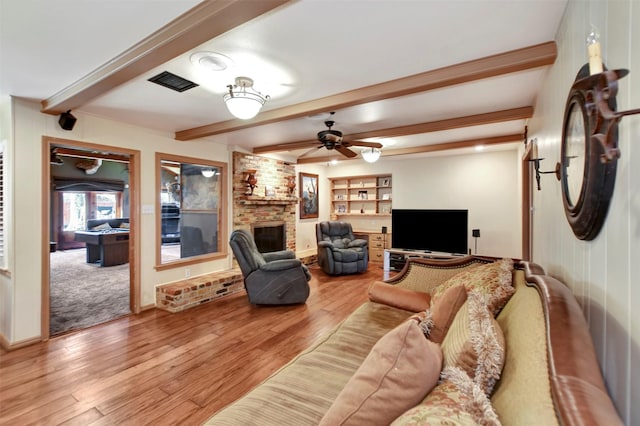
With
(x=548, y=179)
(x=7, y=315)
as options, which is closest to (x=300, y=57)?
(x=548, y=179)

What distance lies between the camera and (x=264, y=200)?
5.50 metres

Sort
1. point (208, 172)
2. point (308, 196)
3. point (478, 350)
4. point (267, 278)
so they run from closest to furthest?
point (478, 350) < point (267, 278) < point (208, 172) < point (308, 196)

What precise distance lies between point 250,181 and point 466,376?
4.69 m

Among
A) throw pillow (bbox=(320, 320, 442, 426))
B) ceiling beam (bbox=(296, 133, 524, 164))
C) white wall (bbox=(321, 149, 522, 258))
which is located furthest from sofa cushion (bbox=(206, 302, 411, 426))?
white wall (bbox=(321, 149, 522, 258))

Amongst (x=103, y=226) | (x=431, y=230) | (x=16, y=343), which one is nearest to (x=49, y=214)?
(x=16, y=343)

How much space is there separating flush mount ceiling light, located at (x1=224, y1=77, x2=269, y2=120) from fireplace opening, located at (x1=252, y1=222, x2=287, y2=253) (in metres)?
3.33

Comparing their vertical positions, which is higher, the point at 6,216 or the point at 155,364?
the point at 6,216

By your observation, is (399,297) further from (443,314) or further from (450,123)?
(450,123)

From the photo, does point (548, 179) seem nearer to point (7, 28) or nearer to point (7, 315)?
point (7, 28)

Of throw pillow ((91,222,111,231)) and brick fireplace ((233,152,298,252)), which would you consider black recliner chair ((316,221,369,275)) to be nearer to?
brick fireplace ((233,152,298,252))

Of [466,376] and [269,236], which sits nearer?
[466,376]

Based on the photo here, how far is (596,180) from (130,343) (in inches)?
148

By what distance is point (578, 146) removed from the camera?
1.28m

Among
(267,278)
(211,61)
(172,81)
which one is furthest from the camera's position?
(267,278)
